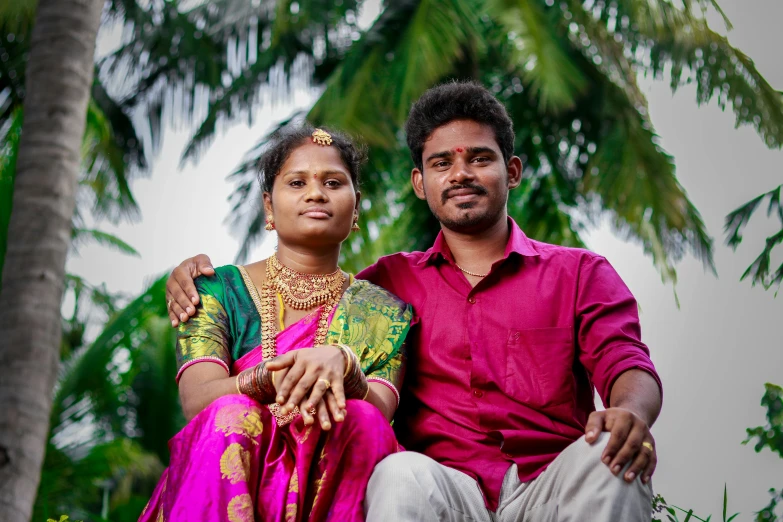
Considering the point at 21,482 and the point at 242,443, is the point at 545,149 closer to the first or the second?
the point at 21,482

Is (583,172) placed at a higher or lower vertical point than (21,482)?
higher

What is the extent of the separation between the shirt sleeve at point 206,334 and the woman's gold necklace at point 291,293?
0.15 meters

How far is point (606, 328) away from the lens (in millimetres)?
3264

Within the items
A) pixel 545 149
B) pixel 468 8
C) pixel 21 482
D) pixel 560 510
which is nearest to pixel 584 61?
pixel 545 149

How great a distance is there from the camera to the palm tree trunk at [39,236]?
527cm

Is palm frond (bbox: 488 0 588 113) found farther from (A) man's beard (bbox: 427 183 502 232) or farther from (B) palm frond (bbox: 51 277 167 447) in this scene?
(A) man's beard (bbox: 427 183 502 232)

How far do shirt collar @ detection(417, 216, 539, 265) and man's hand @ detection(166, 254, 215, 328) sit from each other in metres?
0.82

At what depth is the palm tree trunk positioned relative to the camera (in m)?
5.27

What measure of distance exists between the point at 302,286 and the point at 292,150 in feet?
1.61

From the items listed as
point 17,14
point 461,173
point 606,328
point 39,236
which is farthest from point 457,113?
point 17,14

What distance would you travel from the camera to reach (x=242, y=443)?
105 inches

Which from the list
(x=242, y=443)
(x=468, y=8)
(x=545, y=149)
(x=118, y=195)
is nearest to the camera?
(x=242, y=443)

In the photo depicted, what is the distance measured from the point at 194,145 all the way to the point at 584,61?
5.42m

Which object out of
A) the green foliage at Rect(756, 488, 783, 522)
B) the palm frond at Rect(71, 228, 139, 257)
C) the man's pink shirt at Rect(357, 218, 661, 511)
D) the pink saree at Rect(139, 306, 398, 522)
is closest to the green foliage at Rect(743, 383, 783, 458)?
the green foliage at Rect(756, 488, 783, 522)
